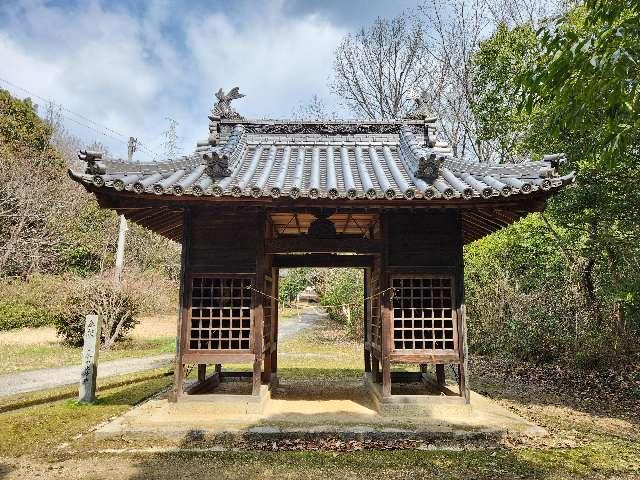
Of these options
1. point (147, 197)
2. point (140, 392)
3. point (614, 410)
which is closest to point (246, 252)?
point (147, 197)

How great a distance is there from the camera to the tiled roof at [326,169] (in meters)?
6.11

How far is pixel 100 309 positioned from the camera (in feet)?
55.0

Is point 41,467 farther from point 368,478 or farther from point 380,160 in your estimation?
point 380,160

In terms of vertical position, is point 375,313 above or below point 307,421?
above

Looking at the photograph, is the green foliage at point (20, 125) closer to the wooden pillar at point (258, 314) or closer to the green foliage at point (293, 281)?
the green foliage at point (293, 281)

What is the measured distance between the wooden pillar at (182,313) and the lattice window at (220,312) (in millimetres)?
132

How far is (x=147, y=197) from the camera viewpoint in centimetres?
625

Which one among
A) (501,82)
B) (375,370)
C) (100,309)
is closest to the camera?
(375,370)

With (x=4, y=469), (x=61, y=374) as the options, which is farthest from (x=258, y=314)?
(x=61, y=374)

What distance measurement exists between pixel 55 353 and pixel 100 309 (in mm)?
2005

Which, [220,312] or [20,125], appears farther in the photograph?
[20,125]

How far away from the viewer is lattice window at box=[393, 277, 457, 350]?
23.9ft

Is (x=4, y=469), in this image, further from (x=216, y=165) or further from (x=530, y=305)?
(x=530, y=305)

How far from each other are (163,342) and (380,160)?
15.9 metres
